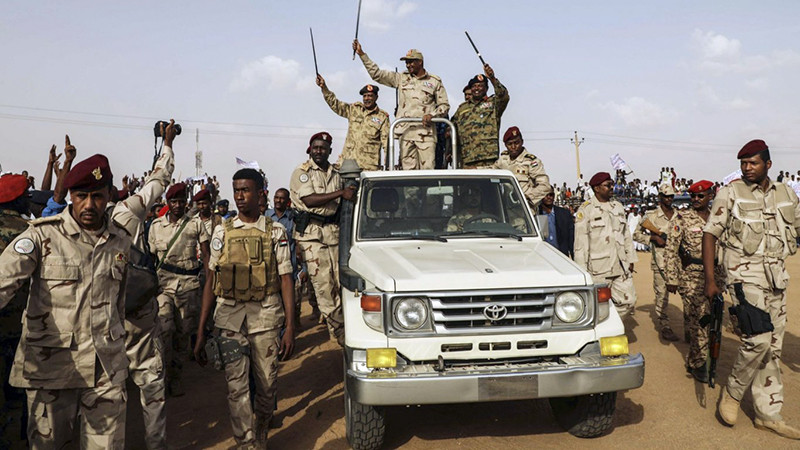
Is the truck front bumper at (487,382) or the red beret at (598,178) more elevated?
the red beret at (598,178)

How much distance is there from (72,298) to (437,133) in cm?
547

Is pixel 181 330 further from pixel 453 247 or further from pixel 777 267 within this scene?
pixel 777 267

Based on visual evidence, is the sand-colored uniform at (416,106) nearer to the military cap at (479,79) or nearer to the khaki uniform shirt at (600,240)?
the military cap at (479,79)

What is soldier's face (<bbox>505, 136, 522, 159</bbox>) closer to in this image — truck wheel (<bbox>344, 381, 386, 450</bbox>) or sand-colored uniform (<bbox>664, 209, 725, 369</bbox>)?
sand-colored uniform (<bbox>664, 209, 725, 369</bbox>)

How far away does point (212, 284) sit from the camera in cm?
441

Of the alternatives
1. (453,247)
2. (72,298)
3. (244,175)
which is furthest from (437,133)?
(72,298)

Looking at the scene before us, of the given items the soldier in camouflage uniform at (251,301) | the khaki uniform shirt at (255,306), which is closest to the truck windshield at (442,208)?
the khaki uniform shirt at (255,306)

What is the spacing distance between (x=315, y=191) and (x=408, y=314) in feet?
8.36

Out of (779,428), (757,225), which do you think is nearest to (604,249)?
(757,225)

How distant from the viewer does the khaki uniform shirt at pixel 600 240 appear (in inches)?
268

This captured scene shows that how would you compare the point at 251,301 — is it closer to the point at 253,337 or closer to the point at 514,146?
the point at 253,337

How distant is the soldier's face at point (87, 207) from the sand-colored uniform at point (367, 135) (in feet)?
16.1

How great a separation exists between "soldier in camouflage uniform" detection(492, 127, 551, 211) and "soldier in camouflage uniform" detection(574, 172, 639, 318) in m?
0.57

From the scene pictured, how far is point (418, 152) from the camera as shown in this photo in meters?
7.52
